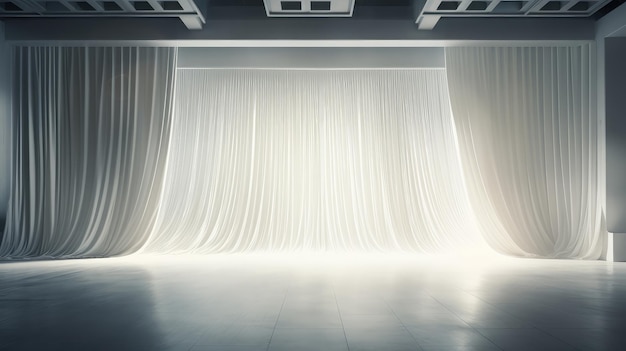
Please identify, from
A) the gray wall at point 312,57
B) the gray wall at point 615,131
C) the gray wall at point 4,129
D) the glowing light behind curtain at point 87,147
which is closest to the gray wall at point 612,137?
the gray wall at point 615,131

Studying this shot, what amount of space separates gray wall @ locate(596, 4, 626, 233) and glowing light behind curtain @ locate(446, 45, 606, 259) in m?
0.18

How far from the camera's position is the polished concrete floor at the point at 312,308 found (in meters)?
2.52

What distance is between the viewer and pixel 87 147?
7648 millimetres

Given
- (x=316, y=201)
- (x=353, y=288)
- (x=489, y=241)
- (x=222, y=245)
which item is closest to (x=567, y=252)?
(x=489, y=241)

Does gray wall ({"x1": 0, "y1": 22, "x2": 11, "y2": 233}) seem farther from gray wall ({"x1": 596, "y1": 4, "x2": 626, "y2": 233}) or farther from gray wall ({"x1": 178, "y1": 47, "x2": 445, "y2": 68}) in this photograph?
gray wall ({"x1": 596, "y1": 4, "x2": 626, "y2": 233})

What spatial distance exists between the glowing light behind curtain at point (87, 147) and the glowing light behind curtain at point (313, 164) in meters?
0.97

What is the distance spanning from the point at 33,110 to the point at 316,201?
4.29 meters

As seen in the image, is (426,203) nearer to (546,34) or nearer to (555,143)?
(555,143)

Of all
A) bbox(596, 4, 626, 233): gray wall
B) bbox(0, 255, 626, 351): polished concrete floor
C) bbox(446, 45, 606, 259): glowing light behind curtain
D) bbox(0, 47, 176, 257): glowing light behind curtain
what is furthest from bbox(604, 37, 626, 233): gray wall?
bbox(0, 47, 176, 257): glowing light behind curtain

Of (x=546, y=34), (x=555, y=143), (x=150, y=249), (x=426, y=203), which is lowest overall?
(x=150, y=249)

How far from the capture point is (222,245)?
327 inches

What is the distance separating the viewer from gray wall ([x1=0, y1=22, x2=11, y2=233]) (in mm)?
7512

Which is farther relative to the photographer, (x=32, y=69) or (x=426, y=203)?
(x=426, y=203)

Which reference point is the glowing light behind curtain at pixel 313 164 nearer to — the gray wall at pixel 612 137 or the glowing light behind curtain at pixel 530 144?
the glowing light behind curtain at pixel 530 144
